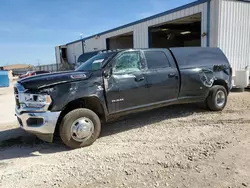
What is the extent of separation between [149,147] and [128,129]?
1.24 m

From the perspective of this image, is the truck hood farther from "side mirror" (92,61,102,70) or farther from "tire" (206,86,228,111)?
"tire" (206,86,228,111)

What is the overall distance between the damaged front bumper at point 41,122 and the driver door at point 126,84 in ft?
3.89

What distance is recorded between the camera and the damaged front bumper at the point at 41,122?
159 inches

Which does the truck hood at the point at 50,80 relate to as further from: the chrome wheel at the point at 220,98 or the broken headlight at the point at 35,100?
the chrome wheel at the point at 220,98

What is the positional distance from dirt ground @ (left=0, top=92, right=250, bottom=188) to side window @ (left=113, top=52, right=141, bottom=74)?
4.90ft

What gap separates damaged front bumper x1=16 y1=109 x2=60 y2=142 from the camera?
13.2ft

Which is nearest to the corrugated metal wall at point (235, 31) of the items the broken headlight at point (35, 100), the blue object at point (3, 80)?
the broken headlight at point (35, 100)

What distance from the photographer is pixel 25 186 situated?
315 centimetres

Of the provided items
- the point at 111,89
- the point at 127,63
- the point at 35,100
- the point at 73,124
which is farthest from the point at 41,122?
the point at 127,63

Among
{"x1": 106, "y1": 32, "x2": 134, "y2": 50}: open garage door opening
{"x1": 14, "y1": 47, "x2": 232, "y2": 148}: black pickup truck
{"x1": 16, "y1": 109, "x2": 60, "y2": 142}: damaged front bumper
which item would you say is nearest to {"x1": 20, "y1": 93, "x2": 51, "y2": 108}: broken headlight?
{"x1": 14, "y1": 47, "x2": 232, "y2": 148}: black pickup truck

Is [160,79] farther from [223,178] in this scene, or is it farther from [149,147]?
[223,178]

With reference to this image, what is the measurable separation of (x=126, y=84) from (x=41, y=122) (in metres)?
1.90

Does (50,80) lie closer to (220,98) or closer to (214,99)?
(214,99)

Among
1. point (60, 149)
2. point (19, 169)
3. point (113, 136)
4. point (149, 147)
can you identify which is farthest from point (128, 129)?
point (19, 169)
